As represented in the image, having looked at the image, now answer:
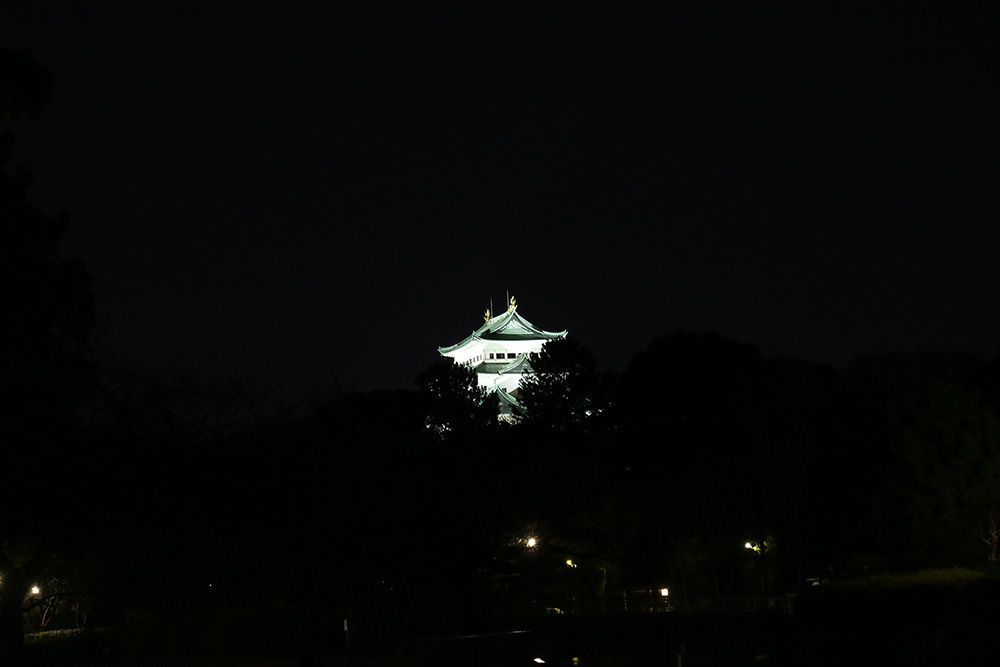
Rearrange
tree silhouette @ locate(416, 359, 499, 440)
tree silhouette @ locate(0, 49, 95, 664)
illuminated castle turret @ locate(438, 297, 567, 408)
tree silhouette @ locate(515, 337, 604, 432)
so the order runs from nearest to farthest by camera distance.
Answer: tree silhouette @ locate(0, 49, 95, 664) < tree silhouette @ locate(416, 359, 499, 440) < tree silhouette @ locate(515, 337, 604, 432) < illuminated castle turret @ locate(438, 297, 567, 408)

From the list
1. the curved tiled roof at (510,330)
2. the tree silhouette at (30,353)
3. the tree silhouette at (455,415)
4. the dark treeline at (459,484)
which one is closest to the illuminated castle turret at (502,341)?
the curved tiled roof at (510,330)

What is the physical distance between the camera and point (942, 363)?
5353 centimetres

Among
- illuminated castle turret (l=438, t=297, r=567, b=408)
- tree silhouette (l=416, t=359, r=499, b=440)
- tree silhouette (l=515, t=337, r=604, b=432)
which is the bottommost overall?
tree silhouette (l=416, t=359, r=499, b=440)

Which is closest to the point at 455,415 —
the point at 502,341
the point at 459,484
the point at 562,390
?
the point at 459,484

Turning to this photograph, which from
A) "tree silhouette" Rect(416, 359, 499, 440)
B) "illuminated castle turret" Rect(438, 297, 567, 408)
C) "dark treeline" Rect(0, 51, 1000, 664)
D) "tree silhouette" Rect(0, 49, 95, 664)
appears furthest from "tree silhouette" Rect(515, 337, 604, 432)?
"tree silhouette" Rect(0, 49, 95, 664)

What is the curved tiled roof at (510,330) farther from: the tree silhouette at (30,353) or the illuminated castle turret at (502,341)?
the tree silhouette at (30,353)

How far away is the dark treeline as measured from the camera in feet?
51.5

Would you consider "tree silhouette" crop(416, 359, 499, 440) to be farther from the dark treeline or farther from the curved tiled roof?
the curved tiled roof

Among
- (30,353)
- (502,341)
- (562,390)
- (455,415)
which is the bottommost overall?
(30,353)

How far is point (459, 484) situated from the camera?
26.1m

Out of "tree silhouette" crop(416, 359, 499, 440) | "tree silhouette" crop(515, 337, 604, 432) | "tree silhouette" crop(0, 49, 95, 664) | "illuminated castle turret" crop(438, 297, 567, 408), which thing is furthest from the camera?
"illuminated castle turret" crop(438, 297, 567, 408)

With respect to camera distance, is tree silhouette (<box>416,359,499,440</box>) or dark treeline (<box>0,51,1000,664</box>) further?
tree silhouette (<box>416,359,499,440</box>)

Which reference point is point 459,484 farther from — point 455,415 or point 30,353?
point 30,353

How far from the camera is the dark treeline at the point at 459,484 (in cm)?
1570
